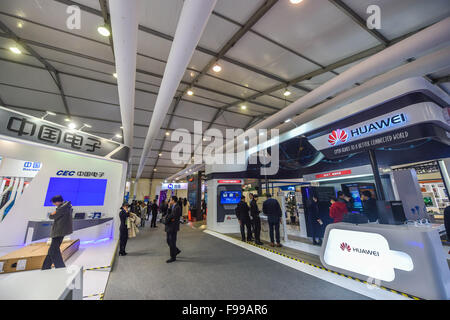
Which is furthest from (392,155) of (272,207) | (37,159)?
(37,159)

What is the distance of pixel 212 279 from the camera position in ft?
10.0

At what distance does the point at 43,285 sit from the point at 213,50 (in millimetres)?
4625

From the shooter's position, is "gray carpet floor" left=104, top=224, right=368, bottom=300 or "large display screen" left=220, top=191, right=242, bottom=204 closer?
"gray carpet floor" left=104, top=224, right=368, bottom=300

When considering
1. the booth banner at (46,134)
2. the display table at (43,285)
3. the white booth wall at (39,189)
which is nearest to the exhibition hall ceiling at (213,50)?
the booth banner at (46,134)

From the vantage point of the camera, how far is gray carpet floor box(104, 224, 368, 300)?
2.57 metres

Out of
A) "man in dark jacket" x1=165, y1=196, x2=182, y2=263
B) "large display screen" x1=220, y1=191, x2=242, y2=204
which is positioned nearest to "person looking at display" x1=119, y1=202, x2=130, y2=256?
"man in dark jacket" x1=165, y1=196, x2=182, y2=263

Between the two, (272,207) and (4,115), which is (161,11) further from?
(272,207)

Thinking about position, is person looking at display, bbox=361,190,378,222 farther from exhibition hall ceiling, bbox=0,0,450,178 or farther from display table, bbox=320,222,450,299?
exhibition hall ceiling, bbox=0,0,450,178

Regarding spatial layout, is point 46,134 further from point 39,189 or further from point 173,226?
point 173,226

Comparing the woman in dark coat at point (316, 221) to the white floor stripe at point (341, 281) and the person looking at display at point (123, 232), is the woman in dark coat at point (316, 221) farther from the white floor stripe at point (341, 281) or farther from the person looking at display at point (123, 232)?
the person looking at display at point (123, 232)

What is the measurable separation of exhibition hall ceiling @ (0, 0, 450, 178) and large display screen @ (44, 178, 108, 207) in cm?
296

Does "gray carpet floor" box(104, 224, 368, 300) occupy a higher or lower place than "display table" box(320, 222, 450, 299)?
lower

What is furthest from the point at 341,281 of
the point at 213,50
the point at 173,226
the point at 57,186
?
the point at 57,186

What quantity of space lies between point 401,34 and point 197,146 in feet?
31.0
